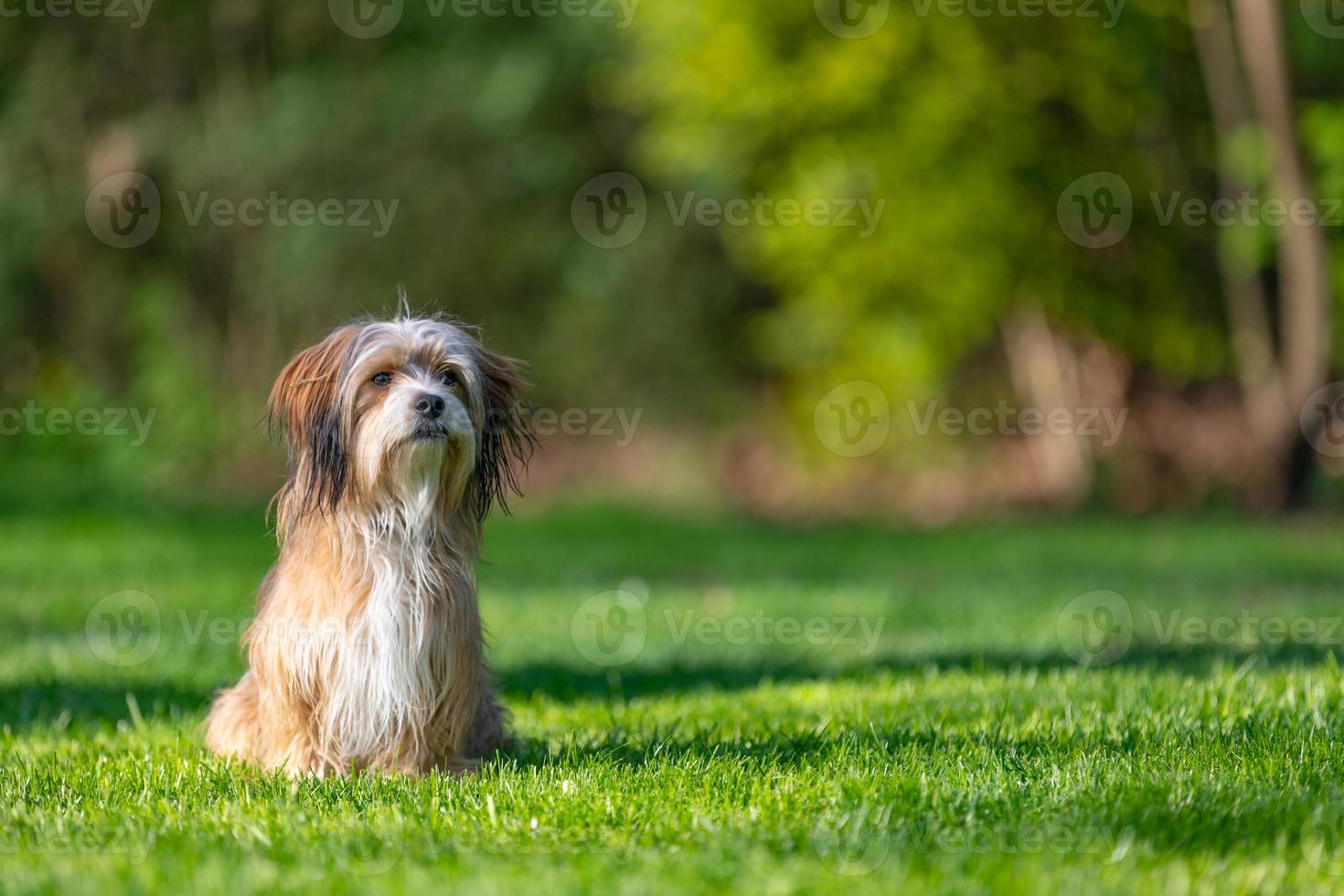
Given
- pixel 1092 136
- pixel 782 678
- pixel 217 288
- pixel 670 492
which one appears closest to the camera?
pixel 782 678

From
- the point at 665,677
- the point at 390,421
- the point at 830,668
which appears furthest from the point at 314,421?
the point at 830,668

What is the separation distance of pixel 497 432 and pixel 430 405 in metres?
0.46

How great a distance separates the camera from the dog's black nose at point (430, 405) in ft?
16.8

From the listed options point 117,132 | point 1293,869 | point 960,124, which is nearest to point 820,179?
point 960,124

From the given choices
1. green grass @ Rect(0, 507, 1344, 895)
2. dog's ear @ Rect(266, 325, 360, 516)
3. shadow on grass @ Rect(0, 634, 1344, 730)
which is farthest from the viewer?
shadow on grass @ Rect(0, 634, 1344, 730)

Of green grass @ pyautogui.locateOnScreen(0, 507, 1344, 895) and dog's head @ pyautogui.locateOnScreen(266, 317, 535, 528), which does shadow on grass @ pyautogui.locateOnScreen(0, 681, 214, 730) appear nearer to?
green grass @ pyautogui.locateOnScreen(0, 507, 1344, 895)

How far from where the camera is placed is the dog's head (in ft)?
16.9

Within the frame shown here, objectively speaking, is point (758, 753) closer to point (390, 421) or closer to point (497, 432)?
point (497, 432)

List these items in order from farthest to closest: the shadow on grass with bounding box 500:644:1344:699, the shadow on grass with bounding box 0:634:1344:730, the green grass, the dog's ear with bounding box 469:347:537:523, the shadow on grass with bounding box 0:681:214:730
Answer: the shadow on grass with bounding box 500:644:1344:699 → the shadow on grass with bounding box 0:634:1344:730 → the shadow on grass with bounding box 0:681:214:730 → the dog's ear with bounding box 469:347:537:523 → the green grass

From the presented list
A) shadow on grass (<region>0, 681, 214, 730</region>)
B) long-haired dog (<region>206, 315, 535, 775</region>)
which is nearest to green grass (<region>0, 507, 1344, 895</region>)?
shadow on grass (<region>0, 681, 214, 730</region>)

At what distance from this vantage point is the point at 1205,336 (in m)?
20.7

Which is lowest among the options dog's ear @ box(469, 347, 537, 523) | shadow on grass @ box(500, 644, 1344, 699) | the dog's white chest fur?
shadow on grass @ box(500, 644, 1344, 699)

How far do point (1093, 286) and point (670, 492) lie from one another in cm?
652

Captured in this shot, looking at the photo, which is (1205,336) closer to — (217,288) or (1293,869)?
(217,288)
